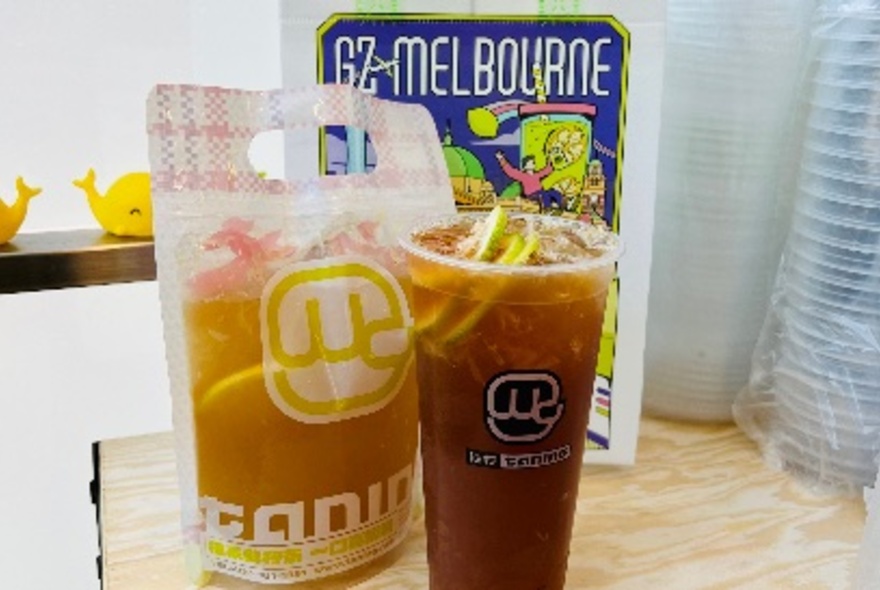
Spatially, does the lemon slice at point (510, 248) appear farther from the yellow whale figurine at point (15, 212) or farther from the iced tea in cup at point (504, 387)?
the yellow whale figurine at point (15, 212)

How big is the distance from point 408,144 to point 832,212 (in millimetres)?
352

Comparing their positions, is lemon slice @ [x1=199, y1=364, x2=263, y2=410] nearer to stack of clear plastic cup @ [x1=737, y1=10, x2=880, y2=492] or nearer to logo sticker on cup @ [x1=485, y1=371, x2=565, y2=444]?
logo sticker on cup @ [x1=485, y1=371, x2=565, y2=444]

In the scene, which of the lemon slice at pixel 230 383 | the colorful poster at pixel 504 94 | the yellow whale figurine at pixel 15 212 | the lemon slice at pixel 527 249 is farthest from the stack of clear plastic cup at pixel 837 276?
the yellow whale figurine at pixel 15 212

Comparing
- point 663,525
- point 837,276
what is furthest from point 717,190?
point 663,525

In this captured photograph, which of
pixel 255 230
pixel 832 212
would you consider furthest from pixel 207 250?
pixel 832 212

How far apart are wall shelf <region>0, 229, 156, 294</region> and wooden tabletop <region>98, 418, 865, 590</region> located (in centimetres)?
22

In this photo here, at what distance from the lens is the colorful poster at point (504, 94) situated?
29.3 inches

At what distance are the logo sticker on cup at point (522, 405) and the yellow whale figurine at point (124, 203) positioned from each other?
546 millimetres

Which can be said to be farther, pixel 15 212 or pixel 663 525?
pixel 15 212

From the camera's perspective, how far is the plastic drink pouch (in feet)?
2.04

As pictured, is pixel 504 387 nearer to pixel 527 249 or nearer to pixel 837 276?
pixel 527 249

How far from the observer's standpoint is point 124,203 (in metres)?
→ 1.00

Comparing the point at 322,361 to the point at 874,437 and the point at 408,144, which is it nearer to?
the point at 408,144

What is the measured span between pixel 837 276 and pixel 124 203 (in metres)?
0.69
